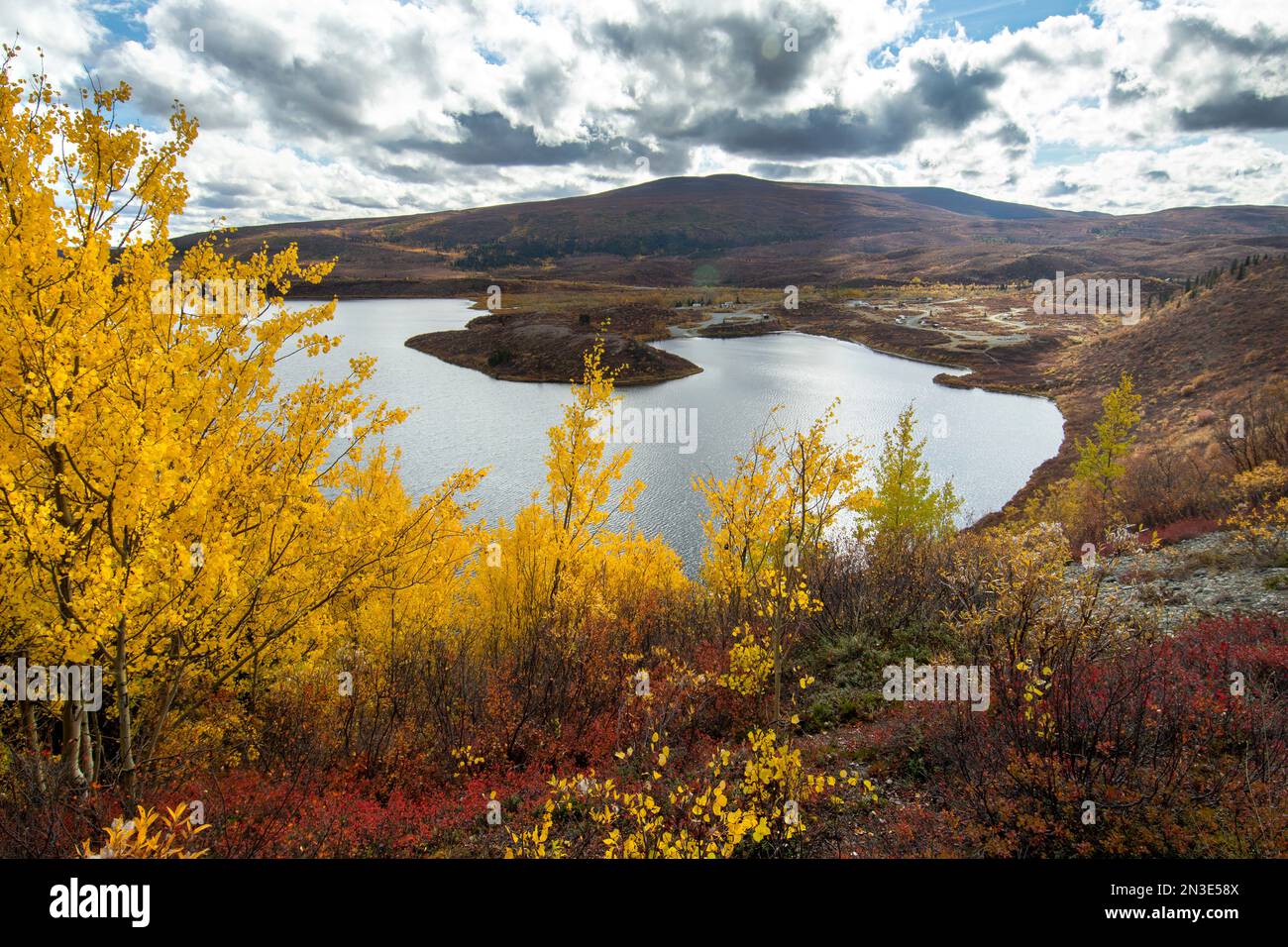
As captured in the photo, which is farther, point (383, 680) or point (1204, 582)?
point (1204, 582)

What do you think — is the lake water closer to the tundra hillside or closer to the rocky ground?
the tundra hillside

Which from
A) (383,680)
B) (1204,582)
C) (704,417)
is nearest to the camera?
(383,680)

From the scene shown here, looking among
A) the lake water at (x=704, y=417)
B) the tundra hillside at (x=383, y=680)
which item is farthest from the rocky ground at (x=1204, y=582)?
the lake water at (x=704, y=417)

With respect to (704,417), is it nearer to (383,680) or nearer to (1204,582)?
(1204,582)

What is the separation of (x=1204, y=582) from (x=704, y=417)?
39842mm

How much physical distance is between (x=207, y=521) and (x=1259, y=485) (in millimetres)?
24695

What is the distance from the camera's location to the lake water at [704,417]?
3597cm

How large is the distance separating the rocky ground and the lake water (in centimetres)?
1747

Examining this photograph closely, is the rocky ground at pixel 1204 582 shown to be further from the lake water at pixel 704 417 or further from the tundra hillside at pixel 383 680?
the lake water at pixel 704 417

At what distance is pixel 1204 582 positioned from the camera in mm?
13430

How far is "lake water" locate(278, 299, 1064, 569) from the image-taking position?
3597cm

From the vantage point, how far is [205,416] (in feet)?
22.1

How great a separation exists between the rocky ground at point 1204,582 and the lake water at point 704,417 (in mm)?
17465

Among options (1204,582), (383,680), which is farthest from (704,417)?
(383,680)
